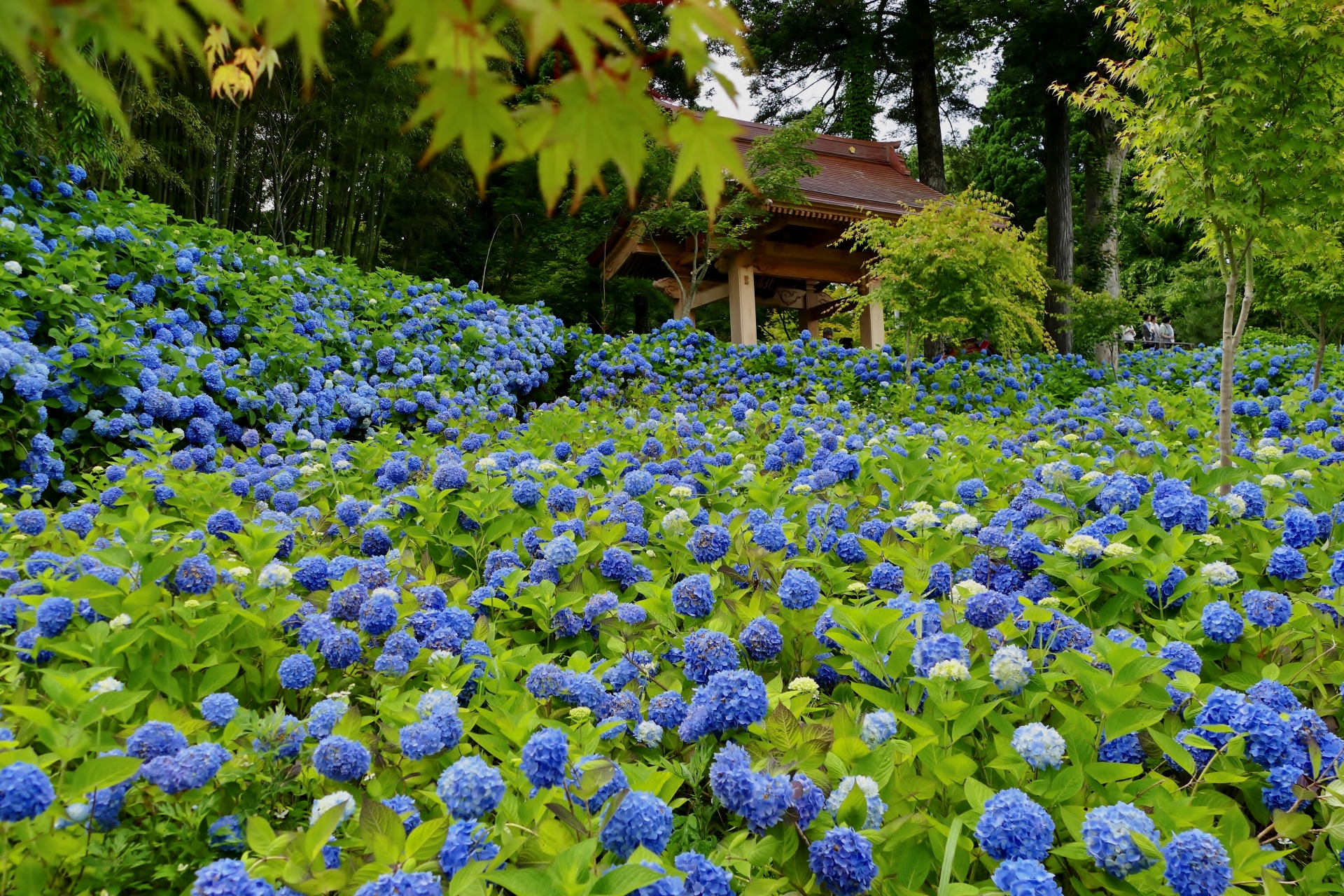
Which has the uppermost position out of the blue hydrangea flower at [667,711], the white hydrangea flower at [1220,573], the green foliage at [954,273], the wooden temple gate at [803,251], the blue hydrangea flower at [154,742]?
the wooden temple gate at [803,251]

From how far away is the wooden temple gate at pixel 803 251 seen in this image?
37.8 feet

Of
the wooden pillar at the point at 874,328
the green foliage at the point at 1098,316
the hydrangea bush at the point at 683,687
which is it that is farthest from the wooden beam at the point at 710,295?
the hydrangea bush at the point at 683,687

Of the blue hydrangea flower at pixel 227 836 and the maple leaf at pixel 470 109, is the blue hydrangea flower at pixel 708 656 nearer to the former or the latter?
the blue hydrangea flower at pixel 227 836

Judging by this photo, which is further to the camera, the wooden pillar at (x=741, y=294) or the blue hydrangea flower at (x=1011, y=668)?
the wooden pillar at (x=741, y=294)

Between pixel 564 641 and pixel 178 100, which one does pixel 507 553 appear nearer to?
pixel 564 641

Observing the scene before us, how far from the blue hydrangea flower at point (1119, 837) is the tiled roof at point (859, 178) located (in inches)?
429

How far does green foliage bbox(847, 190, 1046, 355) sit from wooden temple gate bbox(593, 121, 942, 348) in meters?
1.02

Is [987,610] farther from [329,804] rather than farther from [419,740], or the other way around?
[329,804]

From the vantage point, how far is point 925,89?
1320 centimetres

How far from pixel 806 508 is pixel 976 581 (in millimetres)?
719

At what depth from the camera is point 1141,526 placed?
2.14m

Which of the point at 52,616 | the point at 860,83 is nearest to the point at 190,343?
the point at 52,616

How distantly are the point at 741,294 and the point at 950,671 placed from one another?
11029 mm

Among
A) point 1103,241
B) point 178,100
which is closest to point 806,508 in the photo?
point 178,100
